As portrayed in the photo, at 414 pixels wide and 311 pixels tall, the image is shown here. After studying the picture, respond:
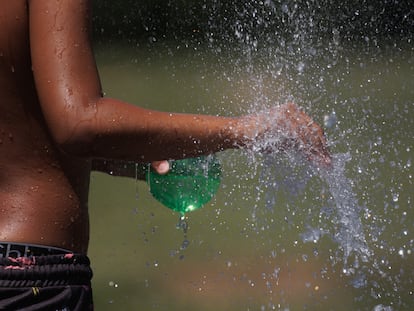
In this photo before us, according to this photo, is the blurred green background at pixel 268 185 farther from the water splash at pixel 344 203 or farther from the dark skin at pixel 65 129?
the dark skin at pixel 65 129

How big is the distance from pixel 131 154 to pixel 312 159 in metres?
0.29

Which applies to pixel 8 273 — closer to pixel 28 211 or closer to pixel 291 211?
pixel 28 211

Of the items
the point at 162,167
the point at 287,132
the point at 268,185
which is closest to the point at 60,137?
the point at 287,132

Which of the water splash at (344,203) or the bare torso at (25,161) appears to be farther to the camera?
the water splash at (344,203)

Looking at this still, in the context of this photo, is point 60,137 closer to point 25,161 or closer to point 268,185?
point 25,161

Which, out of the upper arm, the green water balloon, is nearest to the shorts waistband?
the upper arm

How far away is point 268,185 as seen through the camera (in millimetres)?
2268

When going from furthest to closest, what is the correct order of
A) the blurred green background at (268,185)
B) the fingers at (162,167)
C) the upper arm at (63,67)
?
the blurred green background at (268,185) < the fingers at (162,167) < the upper arm at (63,67)

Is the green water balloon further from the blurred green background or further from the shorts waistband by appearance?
the shorts waistband

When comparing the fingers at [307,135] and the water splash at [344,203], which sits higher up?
the water splash at [344,203]

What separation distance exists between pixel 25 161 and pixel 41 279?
0.18 metres

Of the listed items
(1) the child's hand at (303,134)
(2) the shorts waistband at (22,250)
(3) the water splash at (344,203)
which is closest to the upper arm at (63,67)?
(2) the shorts waistband at (22,250)

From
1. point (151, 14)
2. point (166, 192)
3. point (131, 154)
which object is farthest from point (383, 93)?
point (131, 154)

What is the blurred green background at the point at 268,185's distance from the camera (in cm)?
318
